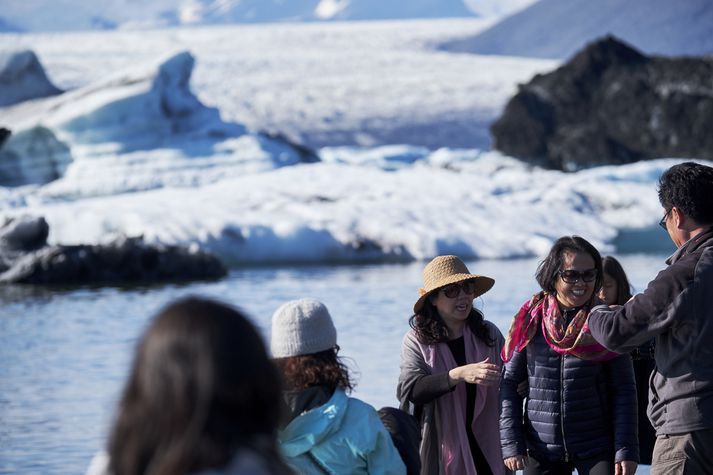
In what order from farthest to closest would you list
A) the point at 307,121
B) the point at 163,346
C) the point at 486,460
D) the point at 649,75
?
the point at 307,121, the point at 649,75, the point at 486,460, the point at 163,346

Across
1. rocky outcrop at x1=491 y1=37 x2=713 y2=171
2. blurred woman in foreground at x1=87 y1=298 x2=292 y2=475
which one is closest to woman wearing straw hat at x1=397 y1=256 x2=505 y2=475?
blurred woman in foreground at x1=87 y1=298 x2=292 y2=475

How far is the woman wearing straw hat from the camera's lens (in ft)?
11.9

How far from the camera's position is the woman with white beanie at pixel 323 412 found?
2512mm

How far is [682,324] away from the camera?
308 cm

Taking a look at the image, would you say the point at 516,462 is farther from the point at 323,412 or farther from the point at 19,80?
the point at 19,80

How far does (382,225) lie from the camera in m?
19.9

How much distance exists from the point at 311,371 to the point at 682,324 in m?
1.02

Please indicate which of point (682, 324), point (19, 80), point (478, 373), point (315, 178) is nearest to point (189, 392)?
point (682, 324)

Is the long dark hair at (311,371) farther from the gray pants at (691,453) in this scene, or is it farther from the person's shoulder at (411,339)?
the person's shoulder at (411,339)

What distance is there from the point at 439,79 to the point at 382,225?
2300cm

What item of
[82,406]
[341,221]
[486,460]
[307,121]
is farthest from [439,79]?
[486,460]

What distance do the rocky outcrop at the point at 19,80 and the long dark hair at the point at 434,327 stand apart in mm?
26335

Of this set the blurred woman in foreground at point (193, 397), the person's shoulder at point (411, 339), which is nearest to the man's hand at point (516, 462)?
the person's shoulder at point (411, 339)

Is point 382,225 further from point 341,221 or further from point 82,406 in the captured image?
point 82,406
